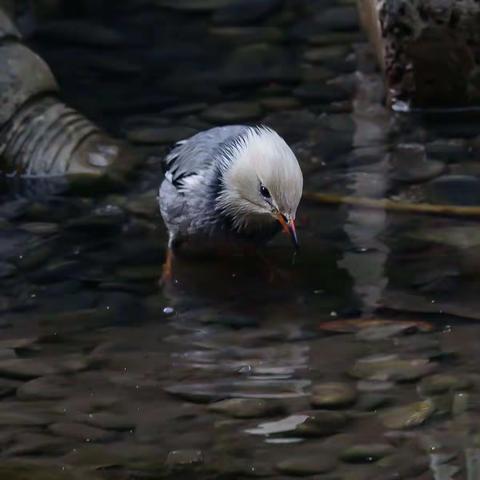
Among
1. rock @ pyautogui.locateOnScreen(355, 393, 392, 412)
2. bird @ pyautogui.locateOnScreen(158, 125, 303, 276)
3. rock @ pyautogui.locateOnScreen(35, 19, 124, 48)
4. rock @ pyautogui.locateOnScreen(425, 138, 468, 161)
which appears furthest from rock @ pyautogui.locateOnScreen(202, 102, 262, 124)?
rock @ pyautogui.locateOnScreen(355, 393, 392, 412)

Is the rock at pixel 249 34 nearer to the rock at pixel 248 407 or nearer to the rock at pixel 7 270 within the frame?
the rock at pixel 7 270

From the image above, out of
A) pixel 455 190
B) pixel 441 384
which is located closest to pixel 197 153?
pixel 455 190

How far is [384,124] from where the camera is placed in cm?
917

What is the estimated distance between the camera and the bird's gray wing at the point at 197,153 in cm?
727

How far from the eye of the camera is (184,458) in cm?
499

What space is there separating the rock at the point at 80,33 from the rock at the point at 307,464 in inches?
240

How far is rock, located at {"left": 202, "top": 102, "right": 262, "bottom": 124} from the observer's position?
9156 millimetres

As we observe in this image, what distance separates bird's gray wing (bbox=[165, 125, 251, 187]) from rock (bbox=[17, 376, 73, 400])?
180 centimetres

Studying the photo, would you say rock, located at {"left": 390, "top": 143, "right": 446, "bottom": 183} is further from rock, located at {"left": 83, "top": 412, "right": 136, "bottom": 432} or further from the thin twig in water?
rock, located at {"left": 83, "top": 412, "right": 136, "bottom": 432}

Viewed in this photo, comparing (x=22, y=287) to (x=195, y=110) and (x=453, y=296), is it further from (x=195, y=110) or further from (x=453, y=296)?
(x=195, y=110)

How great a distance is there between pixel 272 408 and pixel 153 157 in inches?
135

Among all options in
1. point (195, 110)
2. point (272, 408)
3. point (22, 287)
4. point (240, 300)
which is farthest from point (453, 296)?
point (195, 110)

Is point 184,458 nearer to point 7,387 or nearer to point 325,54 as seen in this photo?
point 7,387

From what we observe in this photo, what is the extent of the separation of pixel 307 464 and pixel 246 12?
22.2 feet
